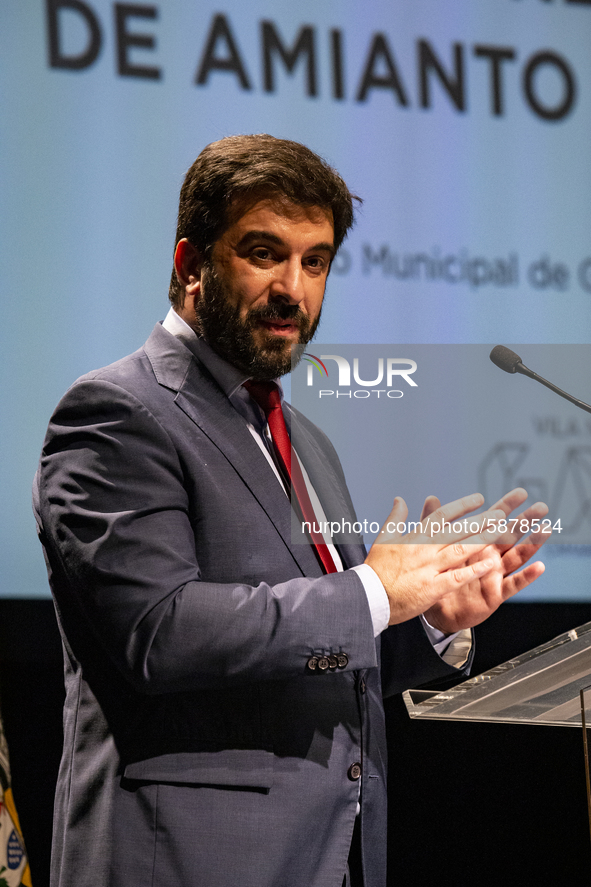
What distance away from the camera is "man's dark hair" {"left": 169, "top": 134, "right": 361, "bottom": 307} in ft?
5.39

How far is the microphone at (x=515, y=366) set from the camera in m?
1.46

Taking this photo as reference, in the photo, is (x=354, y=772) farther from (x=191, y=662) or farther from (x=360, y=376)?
(x=360, y=376)

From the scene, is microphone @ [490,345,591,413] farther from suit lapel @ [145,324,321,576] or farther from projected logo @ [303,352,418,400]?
suit lapel @ [145,324,321,576]

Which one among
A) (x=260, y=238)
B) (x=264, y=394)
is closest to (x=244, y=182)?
(x=260, y=238)

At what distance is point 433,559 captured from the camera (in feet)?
4.48

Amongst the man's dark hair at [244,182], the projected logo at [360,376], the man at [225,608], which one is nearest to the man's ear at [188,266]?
the man's dark hair at [244,182]

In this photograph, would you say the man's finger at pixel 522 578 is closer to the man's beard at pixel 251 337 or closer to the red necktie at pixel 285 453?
the red necktie at pixel 285 453

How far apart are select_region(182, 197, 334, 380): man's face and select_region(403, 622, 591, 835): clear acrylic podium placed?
674 mm

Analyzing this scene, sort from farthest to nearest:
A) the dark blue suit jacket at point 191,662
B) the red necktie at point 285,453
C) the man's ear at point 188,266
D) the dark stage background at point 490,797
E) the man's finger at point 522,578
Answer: the dark stage background at point 490,797, the man's ear at point 188,266, the red necktie at point 285,453, the man's finger at point 522,578, the dark blue suit jacket at point 191,662

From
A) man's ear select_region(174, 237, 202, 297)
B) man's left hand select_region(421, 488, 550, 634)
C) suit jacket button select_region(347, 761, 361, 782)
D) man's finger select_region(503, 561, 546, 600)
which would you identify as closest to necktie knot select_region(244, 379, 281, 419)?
man's ear select_region(174, 237, 202, 297)

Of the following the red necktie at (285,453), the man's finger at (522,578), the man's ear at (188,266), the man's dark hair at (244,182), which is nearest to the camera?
the man's finger at (522,578)

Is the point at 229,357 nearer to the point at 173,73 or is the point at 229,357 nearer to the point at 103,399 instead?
the point at 103,399

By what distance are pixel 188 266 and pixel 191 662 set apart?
2.81 feet

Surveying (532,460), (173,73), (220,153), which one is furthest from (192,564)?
(173,73)
